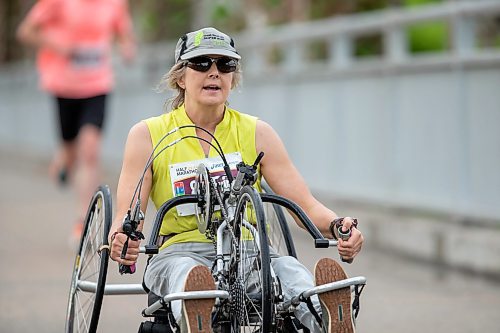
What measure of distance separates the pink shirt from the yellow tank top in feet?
18.0

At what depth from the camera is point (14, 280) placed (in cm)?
896

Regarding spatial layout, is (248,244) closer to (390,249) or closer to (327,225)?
(327,225)

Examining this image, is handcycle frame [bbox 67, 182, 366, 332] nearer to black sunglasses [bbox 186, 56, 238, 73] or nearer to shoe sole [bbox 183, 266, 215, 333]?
shoe sole [bbox 183, 266, 215, 333]

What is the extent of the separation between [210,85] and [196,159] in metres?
0.32

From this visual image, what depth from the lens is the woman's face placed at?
17.2 ft

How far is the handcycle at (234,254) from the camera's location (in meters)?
4.54

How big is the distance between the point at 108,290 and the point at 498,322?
2.89 metres

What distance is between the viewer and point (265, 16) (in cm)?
2067

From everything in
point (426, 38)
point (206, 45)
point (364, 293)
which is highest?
point (426, 38)

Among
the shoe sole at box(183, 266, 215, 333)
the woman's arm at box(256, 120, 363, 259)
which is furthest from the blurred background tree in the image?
the shoe sole at box(183, 266, 215, 333)

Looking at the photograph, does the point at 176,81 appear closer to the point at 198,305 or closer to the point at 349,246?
the point at 349,246

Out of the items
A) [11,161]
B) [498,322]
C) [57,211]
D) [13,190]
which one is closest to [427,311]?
[498,322]

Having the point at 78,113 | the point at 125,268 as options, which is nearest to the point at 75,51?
the point at 78,113

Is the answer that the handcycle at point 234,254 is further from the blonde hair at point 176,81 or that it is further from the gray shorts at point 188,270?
the blonde hair at point 176,81
